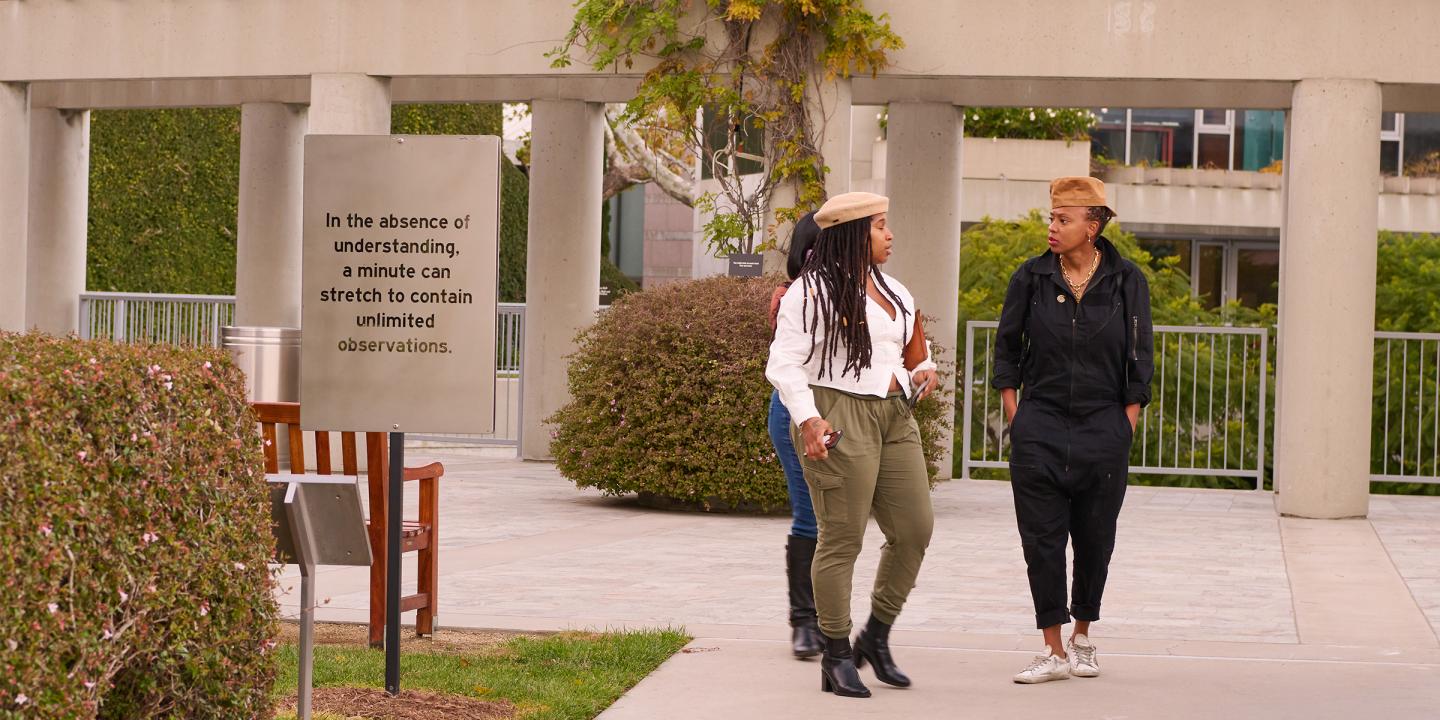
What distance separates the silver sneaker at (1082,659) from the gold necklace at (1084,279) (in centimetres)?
120

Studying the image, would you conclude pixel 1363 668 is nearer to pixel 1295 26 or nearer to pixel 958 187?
pixel 1295 26

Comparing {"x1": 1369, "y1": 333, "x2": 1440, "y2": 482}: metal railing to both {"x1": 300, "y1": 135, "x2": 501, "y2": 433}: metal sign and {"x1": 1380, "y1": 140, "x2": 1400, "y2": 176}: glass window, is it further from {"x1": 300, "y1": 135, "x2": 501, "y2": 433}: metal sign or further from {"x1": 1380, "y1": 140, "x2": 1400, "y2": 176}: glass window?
{"x1": 1380, "y1": 140, "x2": 1400, "y2": 176}: glass window

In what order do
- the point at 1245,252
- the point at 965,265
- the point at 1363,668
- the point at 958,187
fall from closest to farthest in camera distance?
the point at 1363,668 < the point at 958,187 < the point at 965,265 < the point at 1245,252

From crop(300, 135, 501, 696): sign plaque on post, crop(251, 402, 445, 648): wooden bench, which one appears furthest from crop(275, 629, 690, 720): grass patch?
crop(300, 135, 501, 696): sign plaque on post

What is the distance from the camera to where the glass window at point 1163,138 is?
37.0 metres

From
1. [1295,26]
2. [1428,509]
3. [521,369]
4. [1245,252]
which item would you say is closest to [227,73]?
[521,369]

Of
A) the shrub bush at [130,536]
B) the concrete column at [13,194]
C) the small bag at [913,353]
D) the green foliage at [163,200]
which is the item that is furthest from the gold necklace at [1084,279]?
the green foliage at [163,200]

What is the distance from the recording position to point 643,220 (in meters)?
41.8

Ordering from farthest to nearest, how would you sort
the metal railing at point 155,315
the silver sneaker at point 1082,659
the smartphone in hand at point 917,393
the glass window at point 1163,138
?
the glass window at point 1163,138, the metal railing at point 155,315, the silver sneaker at point 1082,659, the smartphone in hand at point 917,393

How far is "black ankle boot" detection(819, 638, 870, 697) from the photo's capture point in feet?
20.1

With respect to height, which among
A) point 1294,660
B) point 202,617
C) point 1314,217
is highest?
point 1314,217

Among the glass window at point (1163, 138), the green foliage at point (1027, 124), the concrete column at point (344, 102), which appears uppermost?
the glass window at point (1163, 138)

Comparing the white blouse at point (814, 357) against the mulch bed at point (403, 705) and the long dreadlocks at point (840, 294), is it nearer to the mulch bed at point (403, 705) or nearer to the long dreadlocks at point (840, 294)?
the long dreadlocks at point (840, 294)

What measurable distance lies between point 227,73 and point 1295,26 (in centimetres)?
781
